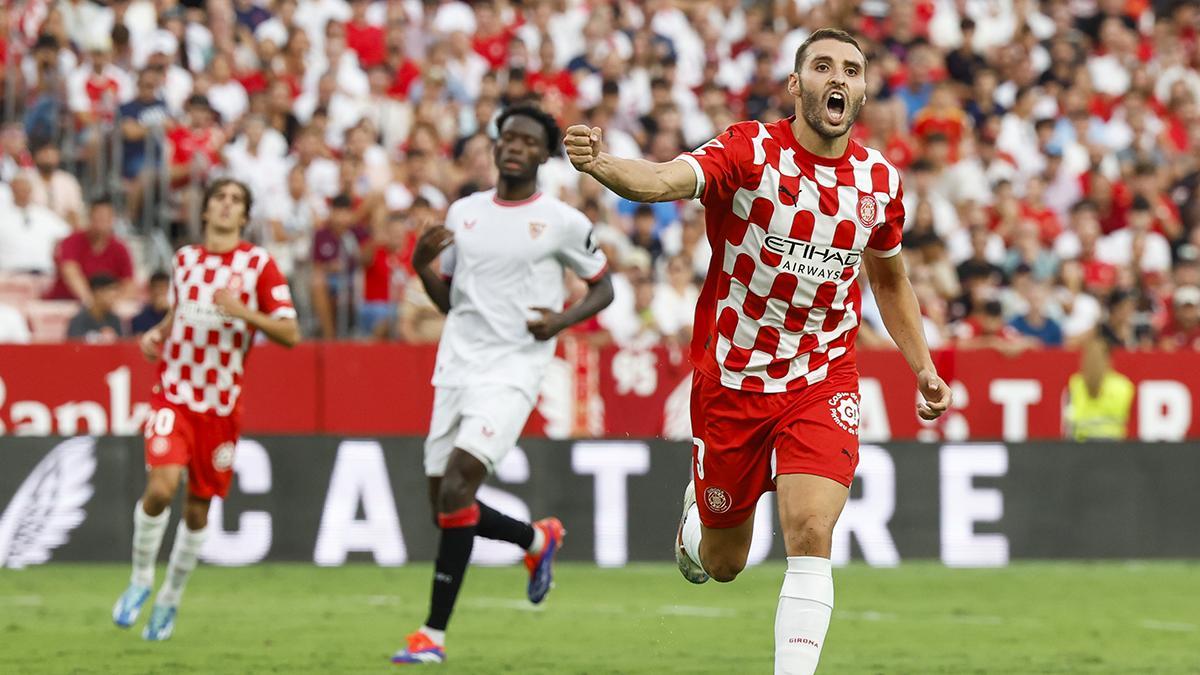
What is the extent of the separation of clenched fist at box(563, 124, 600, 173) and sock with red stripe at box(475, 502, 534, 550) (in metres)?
4.28

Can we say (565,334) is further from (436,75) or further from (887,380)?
(436,75)

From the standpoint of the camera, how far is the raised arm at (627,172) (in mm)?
6070

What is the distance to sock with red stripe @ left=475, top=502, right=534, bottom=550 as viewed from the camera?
10.2m

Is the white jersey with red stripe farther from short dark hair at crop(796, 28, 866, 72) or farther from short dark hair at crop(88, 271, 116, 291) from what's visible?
short dark hair at crop(88, 271, 116, 291)

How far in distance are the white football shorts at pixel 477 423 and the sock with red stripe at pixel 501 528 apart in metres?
0.34

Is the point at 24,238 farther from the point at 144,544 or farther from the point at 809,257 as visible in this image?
the point at 809,257

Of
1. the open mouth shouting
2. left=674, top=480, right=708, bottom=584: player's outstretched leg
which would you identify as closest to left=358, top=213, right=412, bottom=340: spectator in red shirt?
left=674, top=480, right=708, bottom=584: player's outstretched leg

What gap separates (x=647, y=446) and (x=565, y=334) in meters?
2.19

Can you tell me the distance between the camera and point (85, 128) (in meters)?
18.4

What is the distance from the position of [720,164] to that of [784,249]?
49 centimetres

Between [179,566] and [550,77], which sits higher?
[550,77]

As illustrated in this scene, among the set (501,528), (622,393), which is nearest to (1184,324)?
(622,393)

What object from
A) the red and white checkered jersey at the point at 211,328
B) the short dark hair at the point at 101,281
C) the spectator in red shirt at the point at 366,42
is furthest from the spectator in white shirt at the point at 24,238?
the red and white checkered jersey at the point at 211,328

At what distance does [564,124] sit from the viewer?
65.8ft
